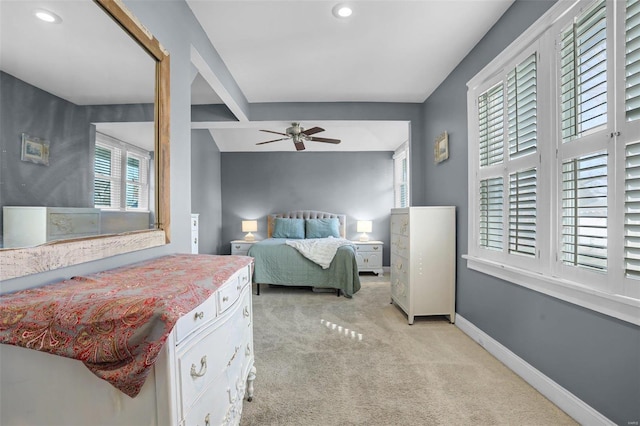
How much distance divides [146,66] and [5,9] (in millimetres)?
694

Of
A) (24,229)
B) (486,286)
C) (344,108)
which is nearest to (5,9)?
(24,229)

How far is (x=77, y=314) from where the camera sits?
2.44 ft

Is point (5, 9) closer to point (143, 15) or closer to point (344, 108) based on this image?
point (143, 15)

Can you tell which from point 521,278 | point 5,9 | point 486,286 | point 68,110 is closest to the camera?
point 5,9

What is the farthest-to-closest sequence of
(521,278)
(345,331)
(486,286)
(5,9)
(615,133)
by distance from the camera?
(345,331) < (486,286) < (521,278) < (615,133) < (5,9)

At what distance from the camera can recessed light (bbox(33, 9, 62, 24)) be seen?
0.96 m

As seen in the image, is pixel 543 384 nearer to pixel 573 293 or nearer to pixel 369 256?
pixel 573 293

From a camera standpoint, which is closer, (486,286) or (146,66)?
(146,66)

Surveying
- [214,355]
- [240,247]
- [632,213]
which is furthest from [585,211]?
[240,247]

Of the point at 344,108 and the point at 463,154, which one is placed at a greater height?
the point at 344,108

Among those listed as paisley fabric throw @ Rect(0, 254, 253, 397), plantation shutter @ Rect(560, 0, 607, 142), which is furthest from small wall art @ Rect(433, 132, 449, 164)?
paisley fabric throw @ Rect(0, 254, 253, 397)

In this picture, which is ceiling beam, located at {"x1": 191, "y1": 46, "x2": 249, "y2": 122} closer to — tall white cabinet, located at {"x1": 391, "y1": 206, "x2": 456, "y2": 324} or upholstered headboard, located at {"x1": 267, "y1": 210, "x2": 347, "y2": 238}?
tall white cabinet, located at {"x1": 391, "y1": 206, "x2": 456, "y2": 324}

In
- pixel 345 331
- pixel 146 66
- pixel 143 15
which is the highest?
pixel 143 15

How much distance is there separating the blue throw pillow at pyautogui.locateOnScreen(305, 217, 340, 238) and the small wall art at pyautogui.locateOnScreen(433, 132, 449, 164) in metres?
2.56
